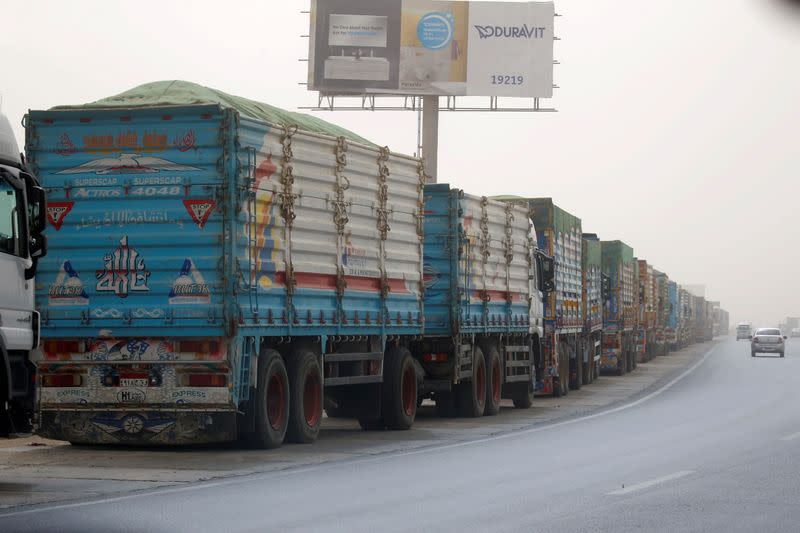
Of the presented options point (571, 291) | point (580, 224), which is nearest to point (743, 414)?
point (571, 291)

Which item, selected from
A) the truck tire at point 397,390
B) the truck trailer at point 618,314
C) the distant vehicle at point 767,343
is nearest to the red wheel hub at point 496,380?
the truck tire at point 397,390

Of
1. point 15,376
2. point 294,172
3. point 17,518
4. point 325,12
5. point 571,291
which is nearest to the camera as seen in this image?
point 17,518

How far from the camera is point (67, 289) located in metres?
17.1

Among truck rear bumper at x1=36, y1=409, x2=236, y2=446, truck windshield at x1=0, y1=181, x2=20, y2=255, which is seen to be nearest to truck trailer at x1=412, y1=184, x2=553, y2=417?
truck rear bumper at x1=36, y1=409, x2=236, y2=446

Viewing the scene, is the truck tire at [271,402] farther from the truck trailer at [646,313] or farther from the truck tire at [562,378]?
the truck trailer at [646,313]

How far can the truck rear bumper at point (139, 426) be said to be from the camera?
16594 millimetres

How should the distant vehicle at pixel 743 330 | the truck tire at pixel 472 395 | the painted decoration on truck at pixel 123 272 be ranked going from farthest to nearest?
the distant vehicle at pixel 743 330, the truck tire at pixel 472 395, the painted decoration on truck at pixel 123 272

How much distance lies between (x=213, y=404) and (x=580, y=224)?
73.9 feet

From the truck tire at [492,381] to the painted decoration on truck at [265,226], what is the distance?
9.22 metres

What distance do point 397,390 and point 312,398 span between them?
109 inches

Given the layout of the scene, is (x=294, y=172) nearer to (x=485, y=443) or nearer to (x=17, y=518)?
(x=485, y=443)

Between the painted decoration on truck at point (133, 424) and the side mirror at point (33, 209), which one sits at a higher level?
the side mirror at point (33, 209)

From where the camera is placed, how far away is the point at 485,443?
62.7 feet

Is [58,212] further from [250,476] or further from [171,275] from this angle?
[250,476]
